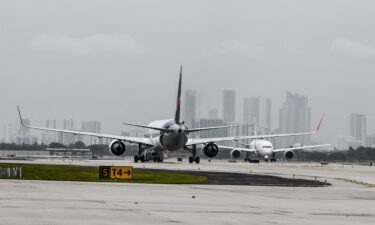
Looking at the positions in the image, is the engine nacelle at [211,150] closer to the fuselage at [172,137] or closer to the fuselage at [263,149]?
the fuselage at [172,137]

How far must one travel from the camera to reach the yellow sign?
57.9 m

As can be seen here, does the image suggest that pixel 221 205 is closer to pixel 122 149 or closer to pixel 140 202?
pixel 140 202

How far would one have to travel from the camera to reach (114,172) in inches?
2286

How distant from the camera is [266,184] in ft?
190

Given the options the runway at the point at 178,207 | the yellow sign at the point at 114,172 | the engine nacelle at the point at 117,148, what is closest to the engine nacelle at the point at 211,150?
the engine nacelle at the point at 117,148

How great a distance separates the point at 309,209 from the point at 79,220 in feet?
38.3

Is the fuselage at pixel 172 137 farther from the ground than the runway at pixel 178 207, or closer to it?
farther from the ground

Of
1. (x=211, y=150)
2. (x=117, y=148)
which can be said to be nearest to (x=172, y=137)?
(x=117, y=148)

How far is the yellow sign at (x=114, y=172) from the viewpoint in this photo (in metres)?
57.9

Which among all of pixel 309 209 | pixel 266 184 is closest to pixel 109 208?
pixel 309 209

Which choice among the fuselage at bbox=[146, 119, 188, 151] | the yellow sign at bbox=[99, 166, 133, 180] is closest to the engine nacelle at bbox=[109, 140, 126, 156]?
the fuselage at bbox=[146, 119, 188, 151]

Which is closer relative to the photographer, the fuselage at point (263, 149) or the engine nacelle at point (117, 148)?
the engine nacelle at point (117, 148)

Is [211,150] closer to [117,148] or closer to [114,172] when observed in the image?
[117,148]

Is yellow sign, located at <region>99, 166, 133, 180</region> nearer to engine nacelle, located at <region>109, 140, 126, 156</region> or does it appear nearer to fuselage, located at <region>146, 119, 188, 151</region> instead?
fuselage, located at <region>146, 119, 188, 151</region>
